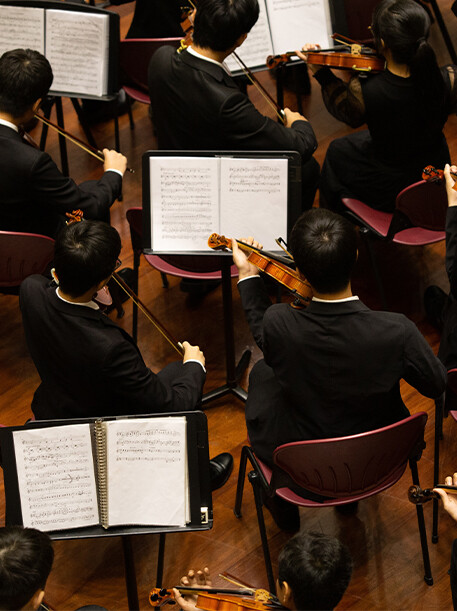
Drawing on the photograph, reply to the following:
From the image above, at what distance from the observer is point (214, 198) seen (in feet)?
9.55

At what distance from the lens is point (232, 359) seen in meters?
3.34

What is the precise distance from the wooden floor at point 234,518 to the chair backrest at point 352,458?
16.6 inches

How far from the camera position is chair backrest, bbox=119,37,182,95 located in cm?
391

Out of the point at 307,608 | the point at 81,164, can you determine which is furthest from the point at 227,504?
the point at 81,164

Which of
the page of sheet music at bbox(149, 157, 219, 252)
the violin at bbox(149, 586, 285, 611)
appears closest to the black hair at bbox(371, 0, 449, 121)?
the page of sheet music at bbox(149, 157, 219, 252)

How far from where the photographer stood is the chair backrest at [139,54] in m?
3.91

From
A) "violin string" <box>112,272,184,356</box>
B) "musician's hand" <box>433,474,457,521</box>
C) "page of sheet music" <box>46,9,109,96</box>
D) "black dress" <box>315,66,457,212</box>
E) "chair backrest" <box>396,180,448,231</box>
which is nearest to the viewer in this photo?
"musician's hand" <box>433,474,457,521</box>

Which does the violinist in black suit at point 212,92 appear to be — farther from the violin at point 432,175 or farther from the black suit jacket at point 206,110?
the violin at point 432,175

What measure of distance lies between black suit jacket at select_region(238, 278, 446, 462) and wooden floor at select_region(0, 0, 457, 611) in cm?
51

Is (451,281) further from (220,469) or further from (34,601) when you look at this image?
(34,601)

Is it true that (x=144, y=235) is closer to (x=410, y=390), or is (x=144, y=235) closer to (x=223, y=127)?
(x=223, y=127)

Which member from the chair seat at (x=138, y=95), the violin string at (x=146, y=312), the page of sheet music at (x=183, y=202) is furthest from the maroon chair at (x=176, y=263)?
the chair seat at (x=138, y=95)

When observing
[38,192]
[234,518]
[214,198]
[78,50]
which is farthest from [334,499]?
[78,50]

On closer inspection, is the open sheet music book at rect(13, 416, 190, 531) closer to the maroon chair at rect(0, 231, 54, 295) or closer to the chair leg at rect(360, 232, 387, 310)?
the maroon chair at rect(0, 231, 54, 295)
